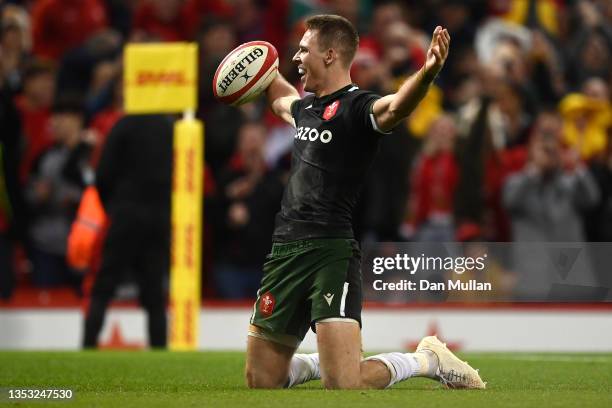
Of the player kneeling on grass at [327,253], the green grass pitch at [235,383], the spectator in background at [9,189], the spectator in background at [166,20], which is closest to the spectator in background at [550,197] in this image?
the green grass pitch at [235,383]

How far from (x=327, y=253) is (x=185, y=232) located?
5.33 m

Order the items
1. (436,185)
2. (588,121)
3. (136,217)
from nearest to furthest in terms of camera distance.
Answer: (136,217) → (436,185) → (588,121)

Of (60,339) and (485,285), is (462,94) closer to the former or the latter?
(60,339)

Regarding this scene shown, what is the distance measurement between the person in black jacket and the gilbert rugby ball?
396 centimetres

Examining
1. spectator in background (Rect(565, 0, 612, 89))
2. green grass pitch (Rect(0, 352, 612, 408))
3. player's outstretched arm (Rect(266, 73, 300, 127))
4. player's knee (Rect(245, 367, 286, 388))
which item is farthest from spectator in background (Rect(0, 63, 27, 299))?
player's knee (Rect(245, 367, 286, 388))

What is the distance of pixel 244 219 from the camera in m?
14.6

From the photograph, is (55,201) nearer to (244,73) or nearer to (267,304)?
(244,73)

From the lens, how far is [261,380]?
25.7 feet

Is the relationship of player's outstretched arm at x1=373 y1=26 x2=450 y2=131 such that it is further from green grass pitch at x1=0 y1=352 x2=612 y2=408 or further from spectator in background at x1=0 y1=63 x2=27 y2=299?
spectator in background at x1=0 y1=63 x2=27 y2=299

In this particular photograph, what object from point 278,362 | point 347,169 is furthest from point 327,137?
point 278,362

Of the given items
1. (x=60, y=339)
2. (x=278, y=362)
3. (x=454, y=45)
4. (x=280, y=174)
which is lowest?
(x=60, y=339)

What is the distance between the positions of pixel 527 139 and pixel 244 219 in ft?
11.1

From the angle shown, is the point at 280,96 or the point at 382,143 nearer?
the point at 280,96

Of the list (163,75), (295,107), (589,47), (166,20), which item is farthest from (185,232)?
(589,47)
